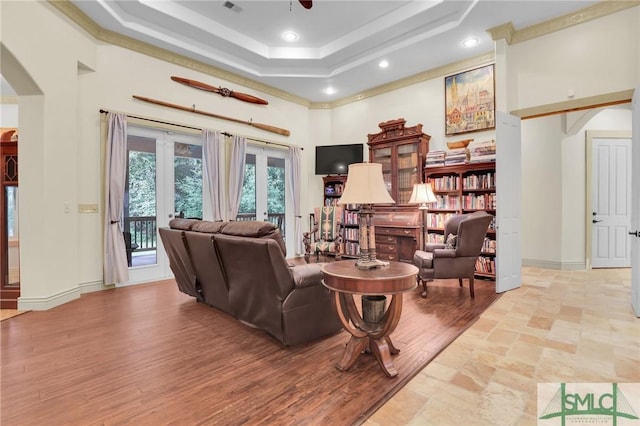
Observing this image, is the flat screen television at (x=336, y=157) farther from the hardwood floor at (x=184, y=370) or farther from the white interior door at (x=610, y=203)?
the white interior door at (x=610, y=203)

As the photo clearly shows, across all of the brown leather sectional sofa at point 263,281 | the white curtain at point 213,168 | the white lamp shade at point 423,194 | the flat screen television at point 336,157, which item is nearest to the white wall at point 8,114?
the white curtain at point 213,168

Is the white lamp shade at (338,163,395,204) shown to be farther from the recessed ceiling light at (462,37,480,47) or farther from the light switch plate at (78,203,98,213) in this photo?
the light switch plate at (78,203,98,213)

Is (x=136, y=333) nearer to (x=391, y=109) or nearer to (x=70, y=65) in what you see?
(x=70, y=65)

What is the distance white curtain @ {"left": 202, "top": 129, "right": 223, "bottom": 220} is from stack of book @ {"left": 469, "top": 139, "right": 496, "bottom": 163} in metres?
4.20

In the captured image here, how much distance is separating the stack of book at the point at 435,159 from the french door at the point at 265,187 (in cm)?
294

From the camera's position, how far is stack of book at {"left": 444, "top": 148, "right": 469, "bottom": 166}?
15.6 ft

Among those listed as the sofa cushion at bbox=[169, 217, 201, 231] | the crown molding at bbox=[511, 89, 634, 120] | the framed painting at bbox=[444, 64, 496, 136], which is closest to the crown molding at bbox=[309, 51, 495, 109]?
the framed painting at bbox=[444, 64, 496, 136]

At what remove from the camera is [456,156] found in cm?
482

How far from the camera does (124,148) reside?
4.29 metres

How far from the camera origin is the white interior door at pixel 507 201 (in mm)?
4020

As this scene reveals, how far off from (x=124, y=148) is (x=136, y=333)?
277 cm

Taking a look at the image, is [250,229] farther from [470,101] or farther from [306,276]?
[470,101]

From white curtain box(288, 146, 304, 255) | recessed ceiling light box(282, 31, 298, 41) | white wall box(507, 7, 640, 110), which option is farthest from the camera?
white curtain box(288, 146, 304, 255)

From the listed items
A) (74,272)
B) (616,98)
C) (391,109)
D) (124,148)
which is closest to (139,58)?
(124,148)
